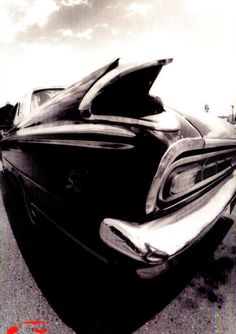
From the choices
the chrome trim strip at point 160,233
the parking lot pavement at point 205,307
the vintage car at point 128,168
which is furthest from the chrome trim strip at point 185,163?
the parking lot pavement at point 205,307

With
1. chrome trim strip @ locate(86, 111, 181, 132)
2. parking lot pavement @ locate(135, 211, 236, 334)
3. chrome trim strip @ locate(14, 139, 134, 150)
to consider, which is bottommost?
parking lot pavement @ locate(135, 211, 236, 334)

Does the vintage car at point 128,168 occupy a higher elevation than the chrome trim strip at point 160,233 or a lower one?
higher

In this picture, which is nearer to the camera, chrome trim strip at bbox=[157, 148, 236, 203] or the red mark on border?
chrome trim strip at bbox=[157, 148, 236, 203]

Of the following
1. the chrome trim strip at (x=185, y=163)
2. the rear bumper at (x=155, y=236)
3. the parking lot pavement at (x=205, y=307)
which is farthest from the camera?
the parking lot pavement at (x=205, y=307)

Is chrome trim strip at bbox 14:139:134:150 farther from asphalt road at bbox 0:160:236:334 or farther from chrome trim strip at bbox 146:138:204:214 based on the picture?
asphalt road at bbox 0:160:236:334

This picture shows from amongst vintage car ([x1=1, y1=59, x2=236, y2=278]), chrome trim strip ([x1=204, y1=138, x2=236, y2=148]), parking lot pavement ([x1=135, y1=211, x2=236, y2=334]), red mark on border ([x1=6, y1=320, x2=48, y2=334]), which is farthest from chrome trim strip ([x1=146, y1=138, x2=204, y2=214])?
red mark on border ([x1=6, y1=320, x2=48, y2=334])

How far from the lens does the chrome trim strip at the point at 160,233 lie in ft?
3.72

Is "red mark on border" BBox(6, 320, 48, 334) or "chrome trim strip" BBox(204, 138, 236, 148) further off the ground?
"chrome trim strip" BBox(204, 138, 236, 148)

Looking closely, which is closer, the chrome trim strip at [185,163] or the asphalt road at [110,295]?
the chrome trim strip at [185,163]

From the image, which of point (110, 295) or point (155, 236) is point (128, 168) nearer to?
point (155, 236)

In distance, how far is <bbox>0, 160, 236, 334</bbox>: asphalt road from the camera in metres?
1.52

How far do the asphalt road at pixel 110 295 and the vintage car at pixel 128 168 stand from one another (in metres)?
0.26

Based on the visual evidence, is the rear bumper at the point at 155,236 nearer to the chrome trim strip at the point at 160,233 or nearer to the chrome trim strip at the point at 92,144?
the chrome trim strip at the point at 160,233

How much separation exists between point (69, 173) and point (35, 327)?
1.01 m
